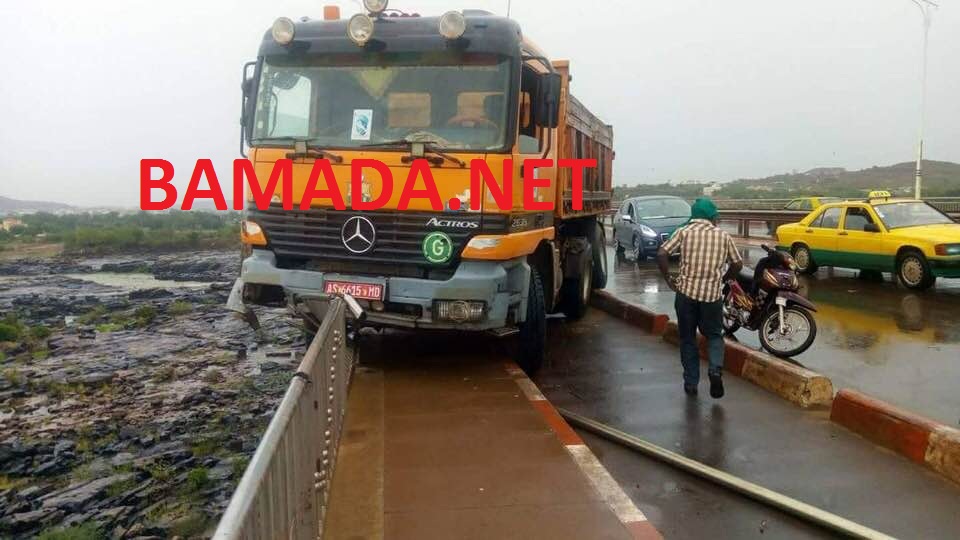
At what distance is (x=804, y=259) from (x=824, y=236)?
2.30ft

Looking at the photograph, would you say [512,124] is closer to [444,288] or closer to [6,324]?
[444,288]

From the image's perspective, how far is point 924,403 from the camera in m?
5.74

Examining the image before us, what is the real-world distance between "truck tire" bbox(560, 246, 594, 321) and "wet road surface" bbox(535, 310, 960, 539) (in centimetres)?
256

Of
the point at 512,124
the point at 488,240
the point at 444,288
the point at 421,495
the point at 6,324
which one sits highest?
the point at 512,124

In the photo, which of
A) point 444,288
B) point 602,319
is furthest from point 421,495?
point 602,319

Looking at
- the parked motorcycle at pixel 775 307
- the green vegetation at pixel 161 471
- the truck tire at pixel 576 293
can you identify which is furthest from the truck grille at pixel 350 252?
the truck tire at pixel 576 293

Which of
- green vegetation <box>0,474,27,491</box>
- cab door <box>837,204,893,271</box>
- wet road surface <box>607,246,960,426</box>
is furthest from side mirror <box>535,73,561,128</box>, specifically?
cab door <box>837,204,893,271</box>

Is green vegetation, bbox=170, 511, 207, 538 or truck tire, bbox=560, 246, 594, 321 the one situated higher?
truck tire, bbox=560, 246, 594, 321

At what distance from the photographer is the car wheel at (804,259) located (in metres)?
13.6

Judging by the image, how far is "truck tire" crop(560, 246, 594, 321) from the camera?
966cm

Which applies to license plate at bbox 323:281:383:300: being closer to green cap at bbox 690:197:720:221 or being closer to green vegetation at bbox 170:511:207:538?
green vegetation at bbox 170:511:207:538

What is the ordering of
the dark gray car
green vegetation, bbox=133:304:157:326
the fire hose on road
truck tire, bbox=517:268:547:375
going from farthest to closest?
the dark gray car < green vegetation, bbox=133:304:157:326 < truck tire, bbox=517:268:547:375 < the fire hose on road

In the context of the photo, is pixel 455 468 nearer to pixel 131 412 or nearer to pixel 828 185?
pixel 131 412

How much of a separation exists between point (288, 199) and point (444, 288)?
149cm
